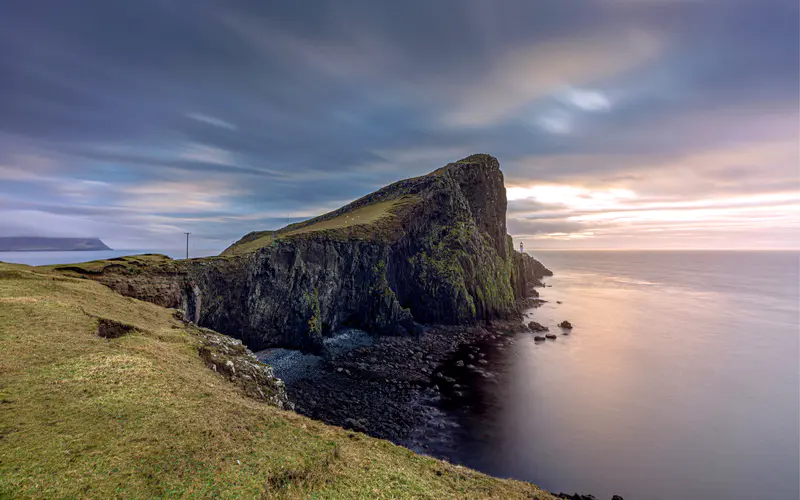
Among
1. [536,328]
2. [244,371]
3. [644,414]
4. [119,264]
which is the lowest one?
[644,414]

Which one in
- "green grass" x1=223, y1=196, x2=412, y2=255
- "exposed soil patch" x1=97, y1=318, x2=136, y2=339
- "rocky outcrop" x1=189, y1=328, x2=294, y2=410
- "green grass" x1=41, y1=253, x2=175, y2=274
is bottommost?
"rocky outcrop" x1=189, y1=328, x2=294, y2=410

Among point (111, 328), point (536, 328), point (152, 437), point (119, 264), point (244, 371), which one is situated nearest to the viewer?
point (152, 437)

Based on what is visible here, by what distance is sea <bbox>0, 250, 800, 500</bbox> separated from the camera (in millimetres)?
31234

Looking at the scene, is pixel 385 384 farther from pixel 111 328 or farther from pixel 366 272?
pixel 111 328

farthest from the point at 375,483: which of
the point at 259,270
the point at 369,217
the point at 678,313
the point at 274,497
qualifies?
the point at 678,313

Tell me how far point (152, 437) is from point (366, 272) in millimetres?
56965

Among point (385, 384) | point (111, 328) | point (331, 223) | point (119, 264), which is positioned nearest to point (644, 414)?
point (385, 384)

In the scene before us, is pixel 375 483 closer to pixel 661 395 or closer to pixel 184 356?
pixel 184 356

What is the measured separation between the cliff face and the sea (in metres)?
20.2

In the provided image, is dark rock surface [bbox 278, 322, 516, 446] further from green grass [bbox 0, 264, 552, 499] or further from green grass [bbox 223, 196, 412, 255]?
green grass [bbox 223, 196, 412, 255]

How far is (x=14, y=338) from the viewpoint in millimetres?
18719

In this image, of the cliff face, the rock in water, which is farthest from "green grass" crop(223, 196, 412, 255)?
the rock in water

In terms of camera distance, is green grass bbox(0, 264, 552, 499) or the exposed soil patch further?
the exposed soil patch

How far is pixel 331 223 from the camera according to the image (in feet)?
281
